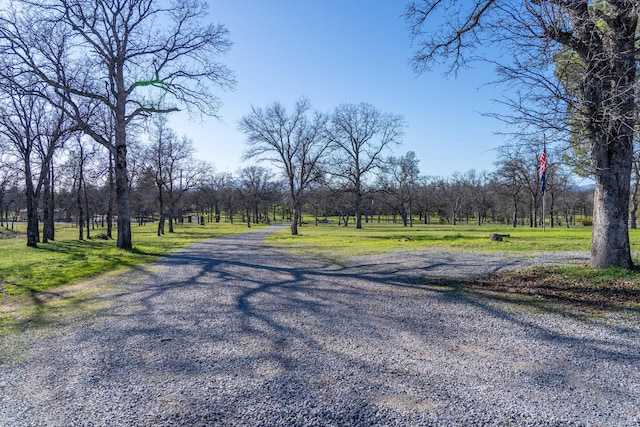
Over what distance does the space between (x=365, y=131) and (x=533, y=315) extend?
37.8 meters

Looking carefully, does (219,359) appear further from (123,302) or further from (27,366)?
(123,302)

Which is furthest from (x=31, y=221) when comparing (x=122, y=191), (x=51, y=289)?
(x=51, y=289)

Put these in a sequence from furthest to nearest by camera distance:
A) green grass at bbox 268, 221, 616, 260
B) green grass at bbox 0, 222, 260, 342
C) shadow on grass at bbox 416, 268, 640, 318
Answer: green grass at bbox 268, 221, 616, 260 → shadow on grass at bbox 416, 268, 640, 318 → green grass at bbox 0, 222, 260, 342

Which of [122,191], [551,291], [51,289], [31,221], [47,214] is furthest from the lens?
[47,214]

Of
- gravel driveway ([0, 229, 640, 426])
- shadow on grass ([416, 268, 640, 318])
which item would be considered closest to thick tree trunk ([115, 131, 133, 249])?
gravel driveway ([0, 229, 640, 426])

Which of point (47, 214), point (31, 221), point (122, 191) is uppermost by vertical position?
point (122, 191)

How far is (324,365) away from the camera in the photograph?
12.5 ft

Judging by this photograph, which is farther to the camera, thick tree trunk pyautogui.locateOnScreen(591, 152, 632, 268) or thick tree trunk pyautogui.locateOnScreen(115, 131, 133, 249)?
thick tree trunk pyautogui.locateOnScreen(115, 131, 133, 249)

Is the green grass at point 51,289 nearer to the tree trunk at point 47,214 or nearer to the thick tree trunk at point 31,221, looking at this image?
the thick tree trunk at point 31,221

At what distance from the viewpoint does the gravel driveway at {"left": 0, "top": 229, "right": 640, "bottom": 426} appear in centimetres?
291

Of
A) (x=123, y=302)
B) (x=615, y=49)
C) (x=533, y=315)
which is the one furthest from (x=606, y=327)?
(x=123, y=302)

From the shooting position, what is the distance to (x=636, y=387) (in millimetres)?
3311

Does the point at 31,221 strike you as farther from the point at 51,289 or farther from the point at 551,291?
the point at 551,291

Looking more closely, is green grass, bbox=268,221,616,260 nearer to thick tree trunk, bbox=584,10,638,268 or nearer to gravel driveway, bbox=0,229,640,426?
thick tree trunk, bbox=584,10,638,268
